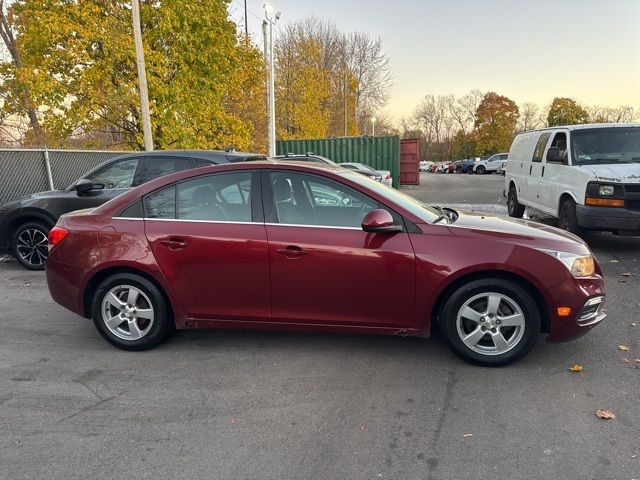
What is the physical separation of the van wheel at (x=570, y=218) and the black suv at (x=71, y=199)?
5143 mm

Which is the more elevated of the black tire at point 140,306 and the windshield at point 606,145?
the windshield at point 606,145

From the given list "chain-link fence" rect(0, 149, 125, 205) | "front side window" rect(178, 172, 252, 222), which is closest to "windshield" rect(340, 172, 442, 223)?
"front side window" rect(178, 172, 252, 222)

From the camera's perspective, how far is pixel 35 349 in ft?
13.7

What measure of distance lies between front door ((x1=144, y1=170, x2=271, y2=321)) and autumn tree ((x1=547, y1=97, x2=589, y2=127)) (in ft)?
182

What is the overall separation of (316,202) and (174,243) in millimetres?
1228

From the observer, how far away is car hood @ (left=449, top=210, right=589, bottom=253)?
351 cm

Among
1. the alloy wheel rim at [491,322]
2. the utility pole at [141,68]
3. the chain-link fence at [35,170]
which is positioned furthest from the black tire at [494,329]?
the utility pole at [141,68]

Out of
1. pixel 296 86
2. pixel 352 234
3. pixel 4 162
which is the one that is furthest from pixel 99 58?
pixel 296 86

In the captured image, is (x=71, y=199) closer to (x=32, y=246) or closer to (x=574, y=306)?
(x=32, y=246)

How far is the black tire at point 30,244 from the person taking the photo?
7.02 metres

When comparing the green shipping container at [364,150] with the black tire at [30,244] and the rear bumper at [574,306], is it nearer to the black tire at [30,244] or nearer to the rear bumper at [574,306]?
the black tire at [30,244]

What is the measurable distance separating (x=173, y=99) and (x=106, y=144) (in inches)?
145

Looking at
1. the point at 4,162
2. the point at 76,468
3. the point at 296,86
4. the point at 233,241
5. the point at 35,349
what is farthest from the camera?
the point at 296,86

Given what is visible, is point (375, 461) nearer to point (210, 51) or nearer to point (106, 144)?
point (210, 51)
